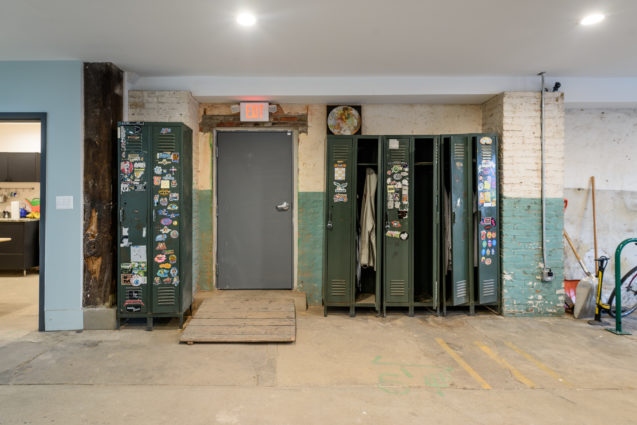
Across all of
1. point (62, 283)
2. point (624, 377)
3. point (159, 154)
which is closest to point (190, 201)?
point (159, 154)

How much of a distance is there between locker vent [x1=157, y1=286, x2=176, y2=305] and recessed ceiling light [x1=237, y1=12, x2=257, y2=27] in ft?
9.61

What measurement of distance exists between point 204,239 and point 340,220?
210 cm

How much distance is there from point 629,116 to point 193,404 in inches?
268

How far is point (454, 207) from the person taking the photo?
14.8 feet

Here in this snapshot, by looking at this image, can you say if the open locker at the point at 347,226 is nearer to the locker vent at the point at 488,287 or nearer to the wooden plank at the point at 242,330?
the wooden plank at the point at 242,330

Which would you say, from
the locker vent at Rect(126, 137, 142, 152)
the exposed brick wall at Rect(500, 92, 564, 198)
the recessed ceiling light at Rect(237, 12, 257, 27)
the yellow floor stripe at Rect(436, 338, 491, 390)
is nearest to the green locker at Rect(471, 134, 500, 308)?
the exposed brick wall at Rect(500, 92, 564, 198)

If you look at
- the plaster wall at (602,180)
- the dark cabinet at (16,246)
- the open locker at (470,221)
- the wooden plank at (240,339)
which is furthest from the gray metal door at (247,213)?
the plaster wall at (602,180)

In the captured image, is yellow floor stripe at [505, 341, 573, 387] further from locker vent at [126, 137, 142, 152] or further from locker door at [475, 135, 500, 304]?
locker vent at [126, 137, 142, 152]

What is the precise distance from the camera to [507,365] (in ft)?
10.6

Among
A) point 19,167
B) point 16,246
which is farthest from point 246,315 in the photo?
point 19,167

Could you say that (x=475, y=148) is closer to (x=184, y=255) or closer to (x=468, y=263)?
(x=468, y=263)

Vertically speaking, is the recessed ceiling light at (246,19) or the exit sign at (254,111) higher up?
the recessed ceiling light at (246,19)

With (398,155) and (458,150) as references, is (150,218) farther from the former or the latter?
(458,150)

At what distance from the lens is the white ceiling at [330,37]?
3.03m
